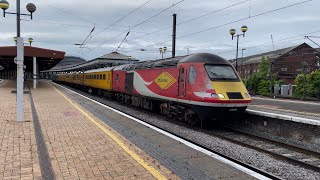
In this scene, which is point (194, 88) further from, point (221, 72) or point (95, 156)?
point (95, 156)

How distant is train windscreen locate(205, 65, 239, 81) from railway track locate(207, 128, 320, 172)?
200 centimetres

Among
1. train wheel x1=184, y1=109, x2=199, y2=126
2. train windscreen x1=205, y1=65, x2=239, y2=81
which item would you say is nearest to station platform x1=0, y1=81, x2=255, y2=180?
train wheel x1=184, y1=109, x2=199, y2=126

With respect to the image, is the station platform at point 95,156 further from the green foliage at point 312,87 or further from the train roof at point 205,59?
the green foliage at point 312,87

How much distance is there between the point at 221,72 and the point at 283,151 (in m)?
3.83

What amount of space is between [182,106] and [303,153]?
504 cm

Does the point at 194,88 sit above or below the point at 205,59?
below

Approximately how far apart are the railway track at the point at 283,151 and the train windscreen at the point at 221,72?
6.56ft

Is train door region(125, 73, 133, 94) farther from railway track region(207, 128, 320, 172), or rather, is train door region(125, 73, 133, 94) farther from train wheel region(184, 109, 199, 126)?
railway track region(207, 128, 320, 172)

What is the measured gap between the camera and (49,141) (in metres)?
8.28

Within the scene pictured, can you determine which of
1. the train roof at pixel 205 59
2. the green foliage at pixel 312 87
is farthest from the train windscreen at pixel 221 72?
the green foliage at pixel 312 87

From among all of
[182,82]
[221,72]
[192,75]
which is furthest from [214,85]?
[182,82]

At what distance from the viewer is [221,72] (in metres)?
12.1

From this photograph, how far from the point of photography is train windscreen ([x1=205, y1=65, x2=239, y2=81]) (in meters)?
11.8

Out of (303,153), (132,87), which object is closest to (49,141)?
(303,153)
